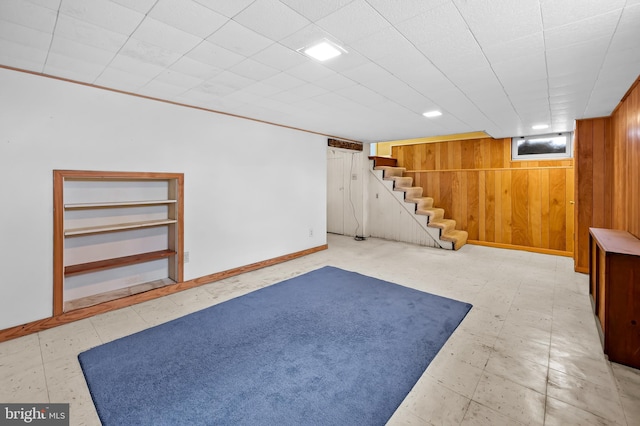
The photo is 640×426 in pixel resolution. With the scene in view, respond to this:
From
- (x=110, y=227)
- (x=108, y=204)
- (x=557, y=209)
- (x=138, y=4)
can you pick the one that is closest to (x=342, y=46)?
(x=138, y=4)

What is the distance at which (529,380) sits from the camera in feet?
6.66

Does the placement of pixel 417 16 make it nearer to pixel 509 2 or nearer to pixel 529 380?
pixel 509 2

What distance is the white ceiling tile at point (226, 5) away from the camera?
65.4 inches

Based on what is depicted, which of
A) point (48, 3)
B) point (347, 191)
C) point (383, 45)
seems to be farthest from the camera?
point (347, 191)

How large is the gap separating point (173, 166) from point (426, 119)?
3.82 m

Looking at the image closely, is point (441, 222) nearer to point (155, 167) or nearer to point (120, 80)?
point (155, 167)

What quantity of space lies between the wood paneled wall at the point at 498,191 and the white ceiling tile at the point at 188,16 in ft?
20.7

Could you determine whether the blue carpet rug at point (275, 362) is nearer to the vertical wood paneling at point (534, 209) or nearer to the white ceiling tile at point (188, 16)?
the white ceiling tile at point (188, 16)

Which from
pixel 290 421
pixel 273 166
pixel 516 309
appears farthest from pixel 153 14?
pixel 516 309

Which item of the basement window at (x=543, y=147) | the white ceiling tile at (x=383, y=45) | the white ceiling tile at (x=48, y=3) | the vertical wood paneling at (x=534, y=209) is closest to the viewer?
the white ceiling tile at (x=48, y=3)

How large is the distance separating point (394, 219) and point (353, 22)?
5.51 meters

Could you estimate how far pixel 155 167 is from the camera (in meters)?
3.48

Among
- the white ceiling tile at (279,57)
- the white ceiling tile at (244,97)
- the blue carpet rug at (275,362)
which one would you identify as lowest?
the blue carpet rug at (275,362)

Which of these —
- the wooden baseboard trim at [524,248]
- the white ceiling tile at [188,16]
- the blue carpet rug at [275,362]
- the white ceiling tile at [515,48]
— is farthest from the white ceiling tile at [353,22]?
the wooden baseboard trim at [524,248]
